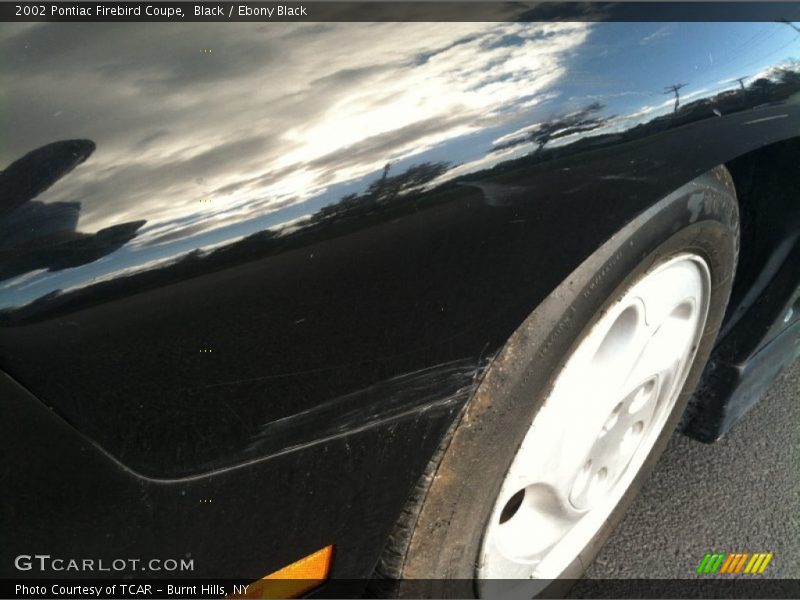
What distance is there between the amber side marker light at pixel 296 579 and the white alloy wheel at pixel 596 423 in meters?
0.35

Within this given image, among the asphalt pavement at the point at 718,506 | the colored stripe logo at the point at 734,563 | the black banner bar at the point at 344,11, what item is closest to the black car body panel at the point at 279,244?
the black banner bar at the point at 344,11

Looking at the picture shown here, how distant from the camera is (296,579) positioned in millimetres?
1191

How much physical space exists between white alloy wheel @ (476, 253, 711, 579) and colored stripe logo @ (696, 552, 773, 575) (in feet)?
1.17

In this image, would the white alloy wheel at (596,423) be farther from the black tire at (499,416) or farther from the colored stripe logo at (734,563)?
the colored stripe logo at (734,563)

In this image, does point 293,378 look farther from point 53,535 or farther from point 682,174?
point 682,174

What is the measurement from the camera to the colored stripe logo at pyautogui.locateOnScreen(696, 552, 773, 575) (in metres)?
2.04

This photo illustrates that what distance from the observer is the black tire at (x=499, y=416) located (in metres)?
1.25

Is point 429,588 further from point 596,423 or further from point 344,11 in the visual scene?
point 344,11

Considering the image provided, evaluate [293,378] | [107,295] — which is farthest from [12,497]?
[293,378]

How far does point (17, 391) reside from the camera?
864mm

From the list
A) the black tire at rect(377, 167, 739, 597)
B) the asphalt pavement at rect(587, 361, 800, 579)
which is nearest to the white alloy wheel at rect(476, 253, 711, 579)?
the black tire at rect(377, 167, 739, 597)

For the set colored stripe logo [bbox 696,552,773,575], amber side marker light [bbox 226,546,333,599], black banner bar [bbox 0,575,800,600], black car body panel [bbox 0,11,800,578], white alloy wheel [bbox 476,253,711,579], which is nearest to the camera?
black car body panel [bbox 0,11,800,578]

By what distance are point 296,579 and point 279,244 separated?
1.83 feet

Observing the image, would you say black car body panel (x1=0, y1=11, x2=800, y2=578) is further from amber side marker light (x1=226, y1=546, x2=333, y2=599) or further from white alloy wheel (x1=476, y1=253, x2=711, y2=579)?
white alloy wheel (x1=476, y1=253, x2=711, y2=579)
